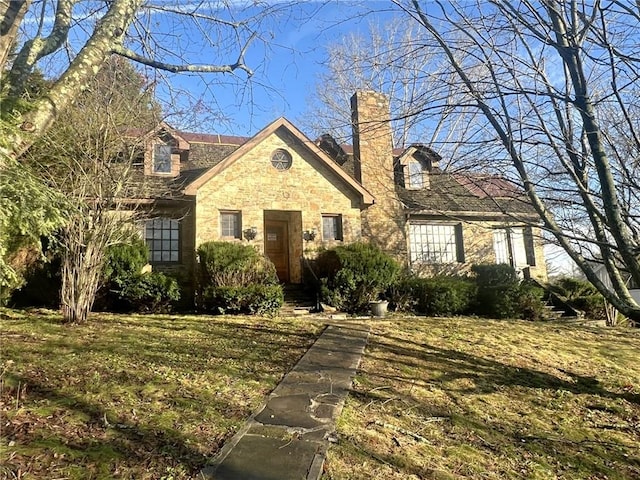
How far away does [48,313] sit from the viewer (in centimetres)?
1016

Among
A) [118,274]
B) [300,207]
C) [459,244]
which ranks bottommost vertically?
[118,274]

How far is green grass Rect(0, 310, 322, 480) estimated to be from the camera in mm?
3568

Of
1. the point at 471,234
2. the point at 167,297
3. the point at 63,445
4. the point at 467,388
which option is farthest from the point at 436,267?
the point at 63,445

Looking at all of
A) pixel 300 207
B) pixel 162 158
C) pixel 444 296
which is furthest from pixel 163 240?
pixel 444 296

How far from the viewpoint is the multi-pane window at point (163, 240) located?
49.7ft

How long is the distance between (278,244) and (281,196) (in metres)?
2.12

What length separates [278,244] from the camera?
16734mm

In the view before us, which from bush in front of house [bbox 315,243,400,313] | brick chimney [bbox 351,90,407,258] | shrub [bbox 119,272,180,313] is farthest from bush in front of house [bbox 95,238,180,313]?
brick chimney [bbox 351,90,407,258]

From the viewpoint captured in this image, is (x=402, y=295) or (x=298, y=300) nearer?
(x=402, y=295)

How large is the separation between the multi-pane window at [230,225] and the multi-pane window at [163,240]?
1655 millimetres

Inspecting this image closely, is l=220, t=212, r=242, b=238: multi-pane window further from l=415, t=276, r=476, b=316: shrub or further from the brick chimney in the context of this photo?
l=415, t=276, r=476, b=316: shrub

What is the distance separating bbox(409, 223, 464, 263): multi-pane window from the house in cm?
4

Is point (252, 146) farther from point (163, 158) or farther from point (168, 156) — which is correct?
point (163, 158)

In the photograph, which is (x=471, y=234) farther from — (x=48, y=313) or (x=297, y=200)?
(x=48, y=313)
